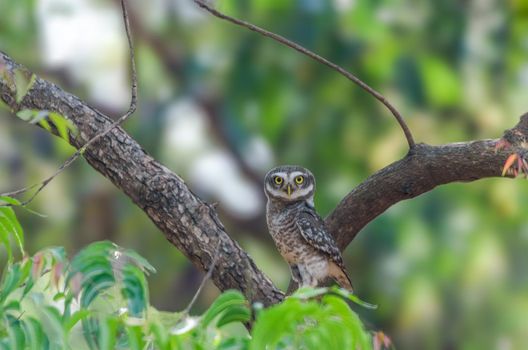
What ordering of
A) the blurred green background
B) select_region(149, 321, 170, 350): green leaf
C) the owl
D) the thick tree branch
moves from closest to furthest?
select_region(149, 321, 170, 350): green leaf < the thick tree branch < the owl < the blurred green background

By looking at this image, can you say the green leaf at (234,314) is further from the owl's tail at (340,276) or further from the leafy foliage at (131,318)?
the owl's tail at (340,276)

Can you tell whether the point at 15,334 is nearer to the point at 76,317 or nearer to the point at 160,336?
the point at 76,317

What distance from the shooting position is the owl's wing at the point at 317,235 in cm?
398

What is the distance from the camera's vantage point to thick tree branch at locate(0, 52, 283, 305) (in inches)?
128

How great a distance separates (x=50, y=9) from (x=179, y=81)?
1.10 m

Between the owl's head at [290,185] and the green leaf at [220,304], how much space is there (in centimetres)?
223

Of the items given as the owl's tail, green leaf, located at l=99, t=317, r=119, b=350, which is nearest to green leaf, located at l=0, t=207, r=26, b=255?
green leaf, located at l=99, t=317, r=119, b=350

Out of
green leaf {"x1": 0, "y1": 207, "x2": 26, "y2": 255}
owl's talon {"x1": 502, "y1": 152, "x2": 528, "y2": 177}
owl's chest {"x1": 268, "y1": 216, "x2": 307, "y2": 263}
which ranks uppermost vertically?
owl's chest {"x1": 268, "y1": 216, "x2": 307, "y2": 263}

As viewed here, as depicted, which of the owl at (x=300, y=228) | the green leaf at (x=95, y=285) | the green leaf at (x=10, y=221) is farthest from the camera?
the owl at (x=300, y=228)

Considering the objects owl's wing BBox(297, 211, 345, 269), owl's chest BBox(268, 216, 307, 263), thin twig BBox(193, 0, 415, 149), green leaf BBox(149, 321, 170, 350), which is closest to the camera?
green leaf BBox(149, 321, 170, 350)

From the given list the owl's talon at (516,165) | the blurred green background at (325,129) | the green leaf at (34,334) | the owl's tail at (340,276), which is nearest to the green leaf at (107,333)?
the green leaf at (34,334)

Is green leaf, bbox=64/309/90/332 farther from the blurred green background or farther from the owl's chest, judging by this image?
the blurred green background

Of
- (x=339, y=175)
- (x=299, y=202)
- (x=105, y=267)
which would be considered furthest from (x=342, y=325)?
(x=339, y=175)

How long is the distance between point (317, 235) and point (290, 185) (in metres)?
0.39
